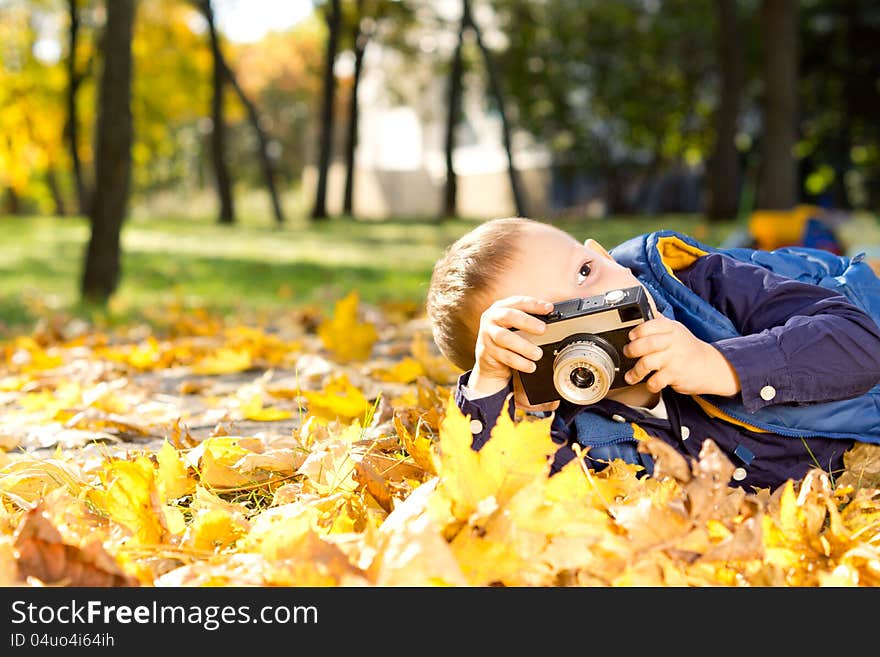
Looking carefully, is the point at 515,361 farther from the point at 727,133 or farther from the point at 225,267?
the point at 727,133

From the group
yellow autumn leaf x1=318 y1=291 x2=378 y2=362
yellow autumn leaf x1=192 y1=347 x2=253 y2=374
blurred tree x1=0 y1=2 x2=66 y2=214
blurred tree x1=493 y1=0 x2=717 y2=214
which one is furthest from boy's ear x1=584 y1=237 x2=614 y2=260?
blurred tree x1=0 y1=2 x2=66 y2=214

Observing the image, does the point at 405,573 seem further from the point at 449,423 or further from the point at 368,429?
the point at 368,429

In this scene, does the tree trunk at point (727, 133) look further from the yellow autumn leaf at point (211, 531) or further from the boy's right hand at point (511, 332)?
the yellow autumn leaf at point (211, 531)

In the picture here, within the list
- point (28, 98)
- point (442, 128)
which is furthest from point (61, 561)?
point (442, 128)

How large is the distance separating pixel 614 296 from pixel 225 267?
8.40 meters

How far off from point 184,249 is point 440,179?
25.1m

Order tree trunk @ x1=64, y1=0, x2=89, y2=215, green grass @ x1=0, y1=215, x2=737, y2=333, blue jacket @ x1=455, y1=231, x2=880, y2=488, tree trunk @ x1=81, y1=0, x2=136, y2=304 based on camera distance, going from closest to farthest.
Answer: blue jacket @ x1=455, y1=231, x2=880, y2=488, tree trunk @ x1=81, y1=0, x2=136, y2=304, green grass @ x1=0, y1=215, x2=737, y2=333, tree trunk @ x1=64, y1=0, x2=89, y2=215

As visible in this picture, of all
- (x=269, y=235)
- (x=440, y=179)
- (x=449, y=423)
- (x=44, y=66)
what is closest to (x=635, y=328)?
(x=449, y=423)

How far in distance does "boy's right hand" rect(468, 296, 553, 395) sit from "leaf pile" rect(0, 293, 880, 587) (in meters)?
0.21

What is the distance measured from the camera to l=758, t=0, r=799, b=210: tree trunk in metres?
11.5

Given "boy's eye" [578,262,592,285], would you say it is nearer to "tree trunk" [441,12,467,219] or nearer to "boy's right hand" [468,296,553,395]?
"boy's right hand" [468,296,553,395]

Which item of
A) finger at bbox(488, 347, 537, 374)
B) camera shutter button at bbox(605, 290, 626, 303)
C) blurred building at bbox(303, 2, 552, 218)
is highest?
camera shutter button at bbox(605, 290, 626, 303)

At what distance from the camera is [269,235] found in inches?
587

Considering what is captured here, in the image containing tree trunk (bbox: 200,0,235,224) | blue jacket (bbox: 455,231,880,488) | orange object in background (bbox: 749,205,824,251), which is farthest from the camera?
tree trunk (bbox: 200,0,235,224)
